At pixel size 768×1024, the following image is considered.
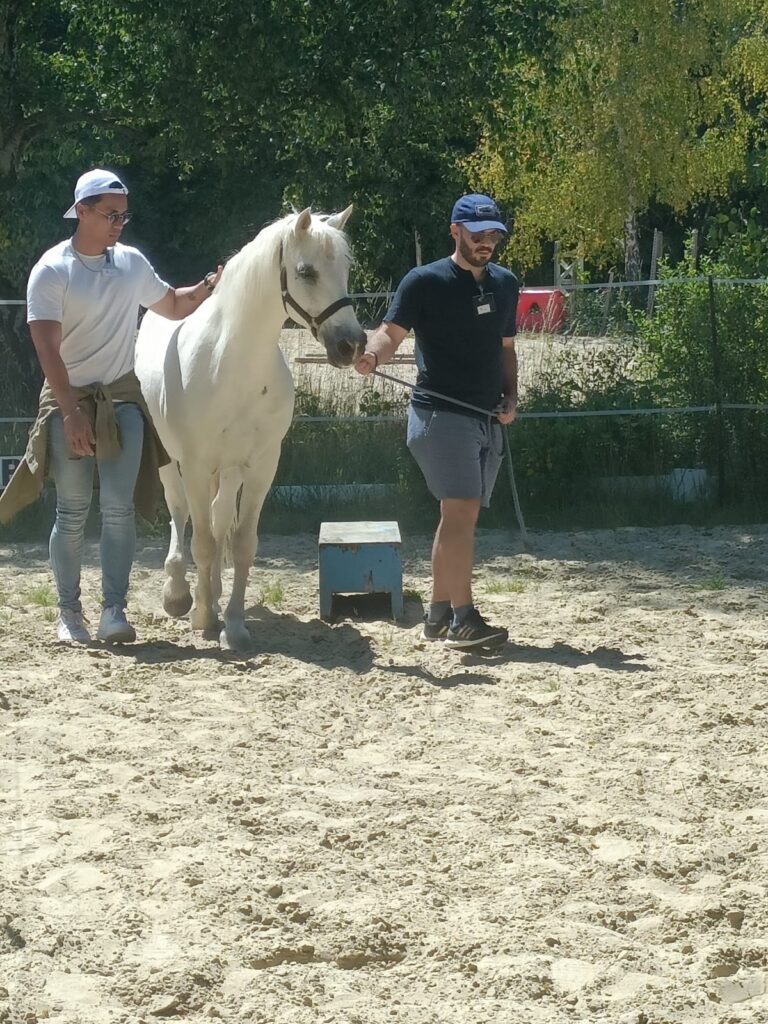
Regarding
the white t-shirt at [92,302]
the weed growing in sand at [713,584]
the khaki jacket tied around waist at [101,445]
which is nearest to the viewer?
the white t-shirt at [92,302]

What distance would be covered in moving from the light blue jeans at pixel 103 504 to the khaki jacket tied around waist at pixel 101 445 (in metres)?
0.05

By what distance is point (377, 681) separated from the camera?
18.1ft

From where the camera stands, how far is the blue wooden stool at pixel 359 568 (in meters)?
6.54

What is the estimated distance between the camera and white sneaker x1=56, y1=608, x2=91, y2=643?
6090 millimetres

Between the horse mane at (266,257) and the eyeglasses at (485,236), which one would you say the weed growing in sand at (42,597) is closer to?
the horse mane at (266,257)

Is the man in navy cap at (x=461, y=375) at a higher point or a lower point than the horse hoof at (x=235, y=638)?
higher

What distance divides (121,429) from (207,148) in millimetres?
5221

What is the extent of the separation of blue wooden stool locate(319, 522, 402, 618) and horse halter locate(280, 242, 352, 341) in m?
1.23

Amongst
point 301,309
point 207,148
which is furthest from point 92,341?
point 207,148

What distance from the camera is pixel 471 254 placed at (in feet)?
18.5

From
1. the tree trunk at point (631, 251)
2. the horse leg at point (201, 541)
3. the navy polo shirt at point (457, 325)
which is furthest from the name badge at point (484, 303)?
the tree trunk at point (631, 251)

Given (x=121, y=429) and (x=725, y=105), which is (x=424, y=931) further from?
(x=725, y=105)

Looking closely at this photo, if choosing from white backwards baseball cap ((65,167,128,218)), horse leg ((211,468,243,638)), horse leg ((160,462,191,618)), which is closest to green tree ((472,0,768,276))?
horse leg ((160,462,191,618))

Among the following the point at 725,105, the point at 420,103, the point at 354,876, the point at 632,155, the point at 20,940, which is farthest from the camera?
the point at 725,105
